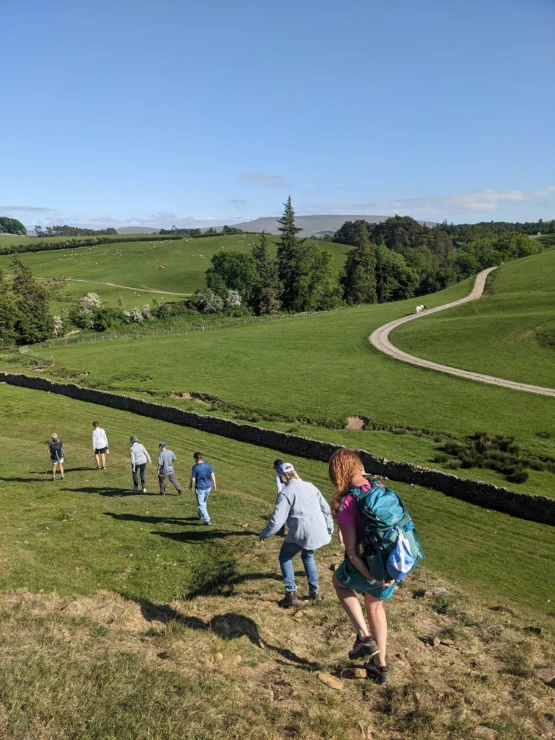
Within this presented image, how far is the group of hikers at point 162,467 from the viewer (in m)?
13.4

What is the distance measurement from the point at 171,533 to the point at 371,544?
8266mm

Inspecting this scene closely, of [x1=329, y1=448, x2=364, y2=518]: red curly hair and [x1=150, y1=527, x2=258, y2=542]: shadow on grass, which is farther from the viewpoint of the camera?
[x1=150, y1=527, x2=258, y2=542]: shadow on grass

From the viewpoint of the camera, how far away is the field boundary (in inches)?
706

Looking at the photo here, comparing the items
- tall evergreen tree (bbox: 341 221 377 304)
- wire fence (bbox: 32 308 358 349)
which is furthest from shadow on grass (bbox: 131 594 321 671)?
tall evergreen tree (bbox: 341 221 377 304)

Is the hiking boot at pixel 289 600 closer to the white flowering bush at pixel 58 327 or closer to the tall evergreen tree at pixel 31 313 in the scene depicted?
the tall evergreen tree at pixel 31 313

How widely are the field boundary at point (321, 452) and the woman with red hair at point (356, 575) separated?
13.4 meters

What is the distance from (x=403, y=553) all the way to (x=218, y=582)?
201 inches

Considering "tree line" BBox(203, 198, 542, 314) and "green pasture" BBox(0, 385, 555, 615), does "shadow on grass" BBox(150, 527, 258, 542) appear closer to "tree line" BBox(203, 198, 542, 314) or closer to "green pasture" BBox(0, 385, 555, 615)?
"green pasture" BBox(0, 385, 555, 615)

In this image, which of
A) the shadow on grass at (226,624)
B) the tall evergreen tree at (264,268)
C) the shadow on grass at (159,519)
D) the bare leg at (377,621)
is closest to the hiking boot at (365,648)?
the bare leg at (377,621)

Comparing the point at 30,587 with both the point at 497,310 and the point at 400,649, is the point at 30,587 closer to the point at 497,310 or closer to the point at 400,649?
the point at 400,649

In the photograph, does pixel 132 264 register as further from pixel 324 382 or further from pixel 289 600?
pixel 289 600

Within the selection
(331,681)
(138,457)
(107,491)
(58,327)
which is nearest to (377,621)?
(331,681)

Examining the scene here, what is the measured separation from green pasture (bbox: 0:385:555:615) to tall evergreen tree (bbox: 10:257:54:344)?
52.7 metres

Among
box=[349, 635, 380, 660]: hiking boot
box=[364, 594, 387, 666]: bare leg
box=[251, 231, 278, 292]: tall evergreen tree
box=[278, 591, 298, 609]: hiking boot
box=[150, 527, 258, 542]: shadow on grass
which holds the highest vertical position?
box=[251, 231, 278, 292]: tall evergreen tree
